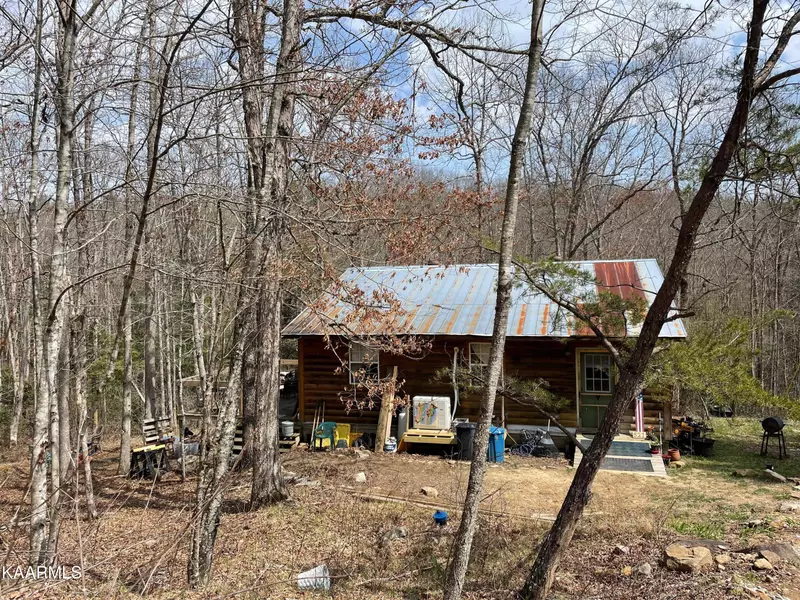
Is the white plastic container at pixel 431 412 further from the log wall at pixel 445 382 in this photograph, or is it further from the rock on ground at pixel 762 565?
the rock on ground at pixel 762 565

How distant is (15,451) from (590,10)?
18.6m

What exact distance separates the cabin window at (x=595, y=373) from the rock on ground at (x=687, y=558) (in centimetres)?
729

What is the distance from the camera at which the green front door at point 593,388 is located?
13.7 metres

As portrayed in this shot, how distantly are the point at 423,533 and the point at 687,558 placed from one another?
11.9ft

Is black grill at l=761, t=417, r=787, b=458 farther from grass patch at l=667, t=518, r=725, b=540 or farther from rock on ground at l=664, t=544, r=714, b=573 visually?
rock on ground at l=664, t=544, r=714, b=573

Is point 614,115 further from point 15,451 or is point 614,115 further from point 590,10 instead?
point 15,451

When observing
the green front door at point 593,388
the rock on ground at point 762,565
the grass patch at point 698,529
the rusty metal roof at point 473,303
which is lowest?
the grass patch at point 698,529

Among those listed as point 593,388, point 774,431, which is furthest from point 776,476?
point 593,388

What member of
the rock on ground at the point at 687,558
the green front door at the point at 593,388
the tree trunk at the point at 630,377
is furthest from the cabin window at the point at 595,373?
the tree trunk at the point at 630,377

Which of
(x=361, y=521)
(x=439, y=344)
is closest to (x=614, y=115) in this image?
(x=439, y=344)

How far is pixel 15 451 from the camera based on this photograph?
1591 cm

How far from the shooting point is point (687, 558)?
21.1 ft

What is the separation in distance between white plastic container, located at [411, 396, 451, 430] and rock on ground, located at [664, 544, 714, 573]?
751 cm

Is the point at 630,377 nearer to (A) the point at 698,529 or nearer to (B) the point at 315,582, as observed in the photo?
(A) the point at 698,529
